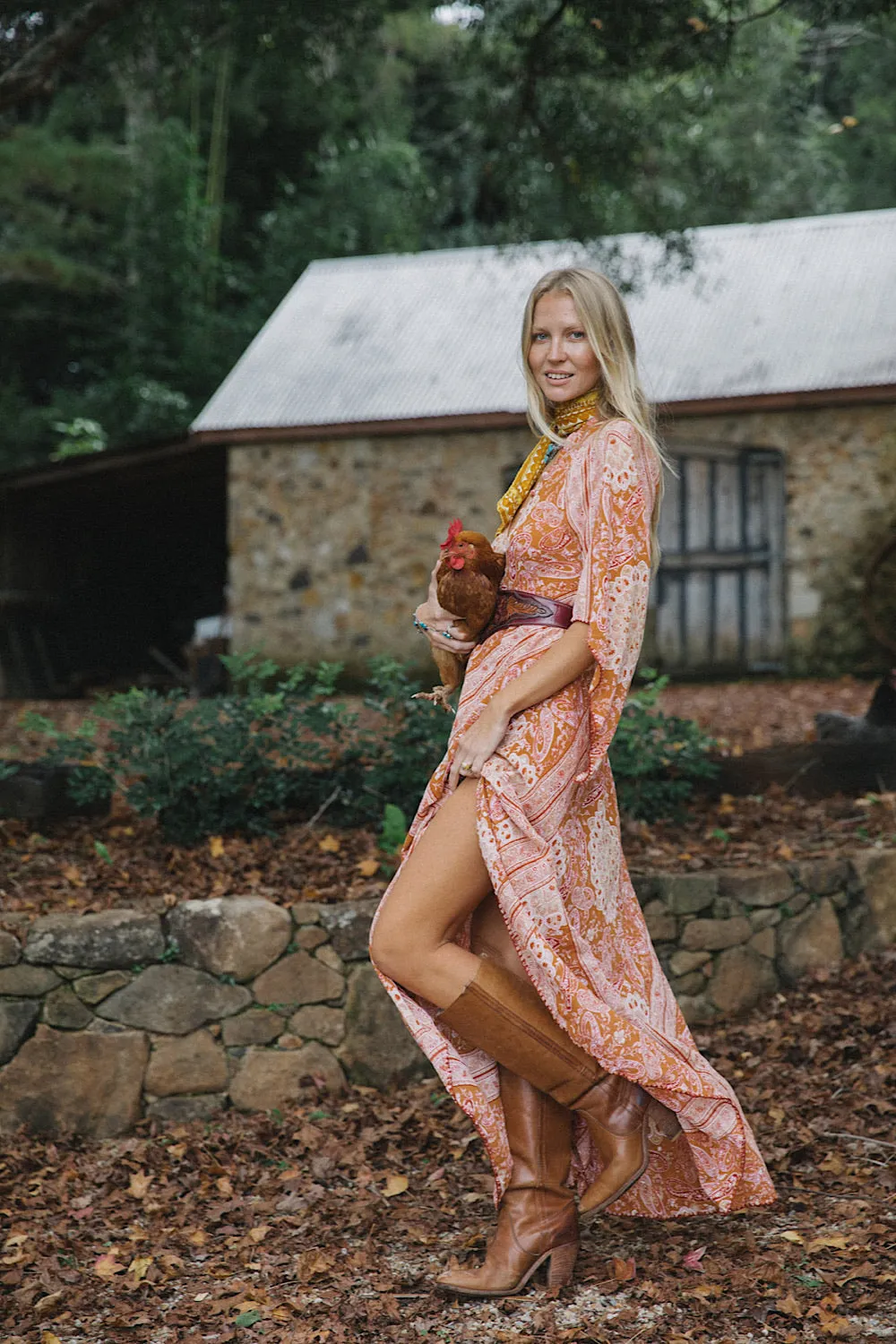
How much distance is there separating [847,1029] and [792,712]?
4449 mm

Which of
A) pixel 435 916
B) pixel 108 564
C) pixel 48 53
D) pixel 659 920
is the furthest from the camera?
pixel 108 564

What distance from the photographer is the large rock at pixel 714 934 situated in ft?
14.2

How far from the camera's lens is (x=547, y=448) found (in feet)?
9.47

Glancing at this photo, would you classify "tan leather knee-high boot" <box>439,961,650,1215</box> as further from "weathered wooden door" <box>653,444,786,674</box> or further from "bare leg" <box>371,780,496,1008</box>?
"weathered wooden door" <box>653,444,786,674</box>

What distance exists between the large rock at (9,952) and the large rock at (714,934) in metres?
2.02

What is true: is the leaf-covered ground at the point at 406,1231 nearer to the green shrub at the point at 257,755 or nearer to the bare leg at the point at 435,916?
the bare leg at the point at 435,916

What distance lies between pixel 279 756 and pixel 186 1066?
3.92ft

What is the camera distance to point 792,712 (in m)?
8.37

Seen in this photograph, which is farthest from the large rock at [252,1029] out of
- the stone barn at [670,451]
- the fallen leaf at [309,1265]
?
the stone barn at [670,451]

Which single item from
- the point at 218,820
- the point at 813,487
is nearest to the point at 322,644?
the point at 813,487

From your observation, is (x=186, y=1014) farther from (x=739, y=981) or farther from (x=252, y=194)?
(x=252, y=194)

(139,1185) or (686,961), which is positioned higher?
(686,961)

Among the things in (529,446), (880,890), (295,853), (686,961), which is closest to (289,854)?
(295,853)

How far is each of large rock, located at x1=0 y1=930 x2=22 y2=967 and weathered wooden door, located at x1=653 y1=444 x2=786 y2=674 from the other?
25.1 feet
